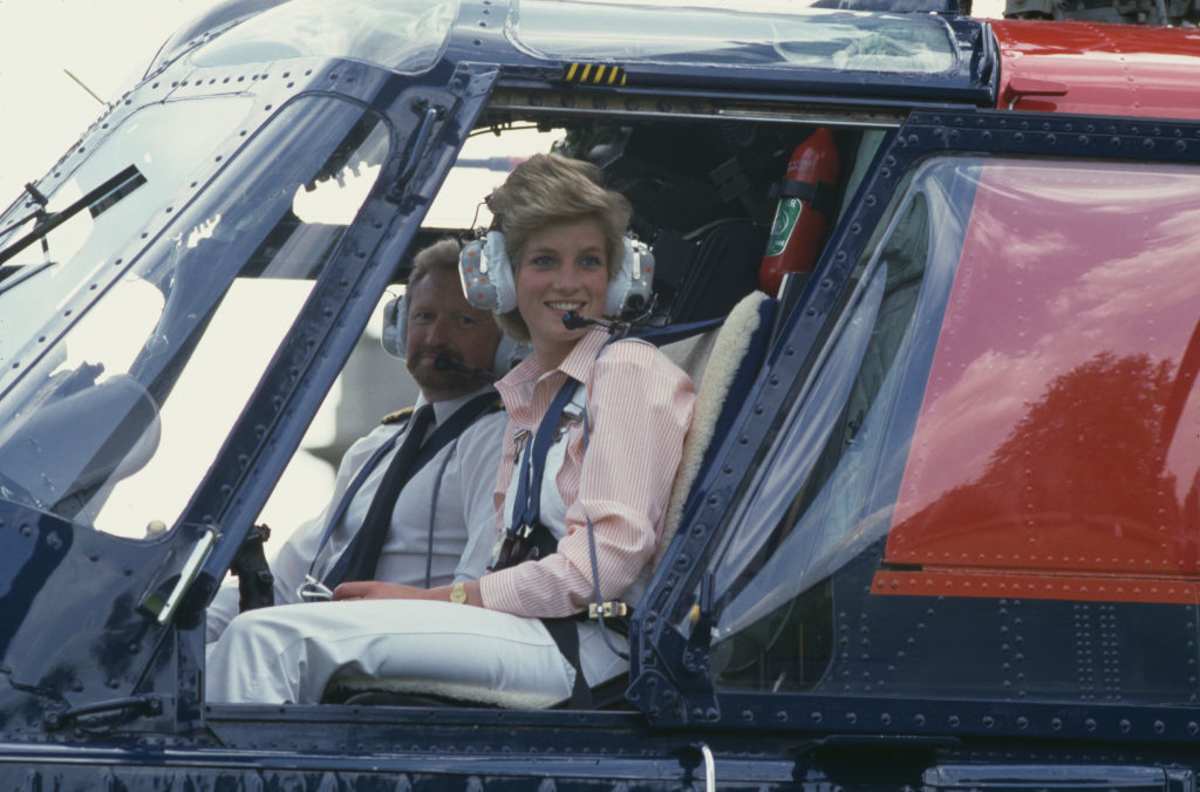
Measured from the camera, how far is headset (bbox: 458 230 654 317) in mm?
3811

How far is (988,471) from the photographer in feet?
10.5

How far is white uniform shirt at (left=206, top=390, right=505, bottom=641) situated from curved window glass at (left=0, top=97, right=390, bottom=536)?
105 cm

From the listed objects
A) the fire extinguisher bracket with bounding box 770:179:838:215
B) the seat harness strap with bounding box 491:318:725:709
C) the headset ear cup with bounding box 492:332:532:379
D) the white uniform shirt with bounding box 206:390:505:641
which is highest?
the headset ear cup with bounding box 492:332:532:379

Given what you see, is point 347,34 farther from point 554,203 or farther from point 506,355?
point 506,355

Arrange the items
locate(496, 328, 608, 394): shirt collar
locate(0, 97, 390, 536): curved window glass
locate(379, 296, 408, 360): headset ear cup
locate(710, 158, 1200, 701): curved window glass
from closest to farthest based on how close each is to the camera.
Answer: locate(0, 97, 390, 536): curved window glass, locate(710, 158, 1200, 701): curved window glass, locate(496, 328, 608, 394): shirt collar, locate(379, 296, 408, 360): headset ear cup

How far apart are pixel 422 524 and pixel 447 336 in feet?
1.84

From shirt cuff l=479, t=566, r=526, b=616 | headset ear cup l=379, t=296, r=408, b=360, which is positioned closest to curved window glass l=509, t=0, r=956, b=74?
shirt cuff l=479, t=566, r=526, b=616

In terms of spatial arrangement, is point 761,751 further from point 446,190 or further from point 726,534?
point 446,190

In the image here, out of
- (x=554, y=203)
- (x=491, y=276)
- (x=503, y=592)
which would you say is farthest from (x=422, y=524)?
(x=503, y=592)

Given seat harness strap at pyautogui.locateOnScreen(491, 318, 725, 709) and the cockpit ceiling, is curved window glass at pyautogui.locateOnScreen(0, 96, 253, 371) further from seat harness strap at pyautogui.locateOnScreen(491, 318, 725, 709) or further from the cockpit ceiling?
seat harness strap at pyautogui.locateOnScreen(491, 318, 725, 709)

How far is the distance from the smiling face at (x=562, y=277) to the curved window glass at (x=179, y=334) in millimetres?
694

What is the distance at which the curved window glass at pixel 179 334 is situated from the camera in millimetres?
2998

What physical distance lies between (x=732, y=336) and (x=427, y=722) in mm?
906

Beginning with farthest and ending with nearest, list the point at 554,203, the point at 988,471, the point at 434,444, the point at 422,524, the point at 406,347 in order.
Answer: the point at 406,347
the point at 434,444
the point at 422,524
the point at 554,203
the point at 988,471
